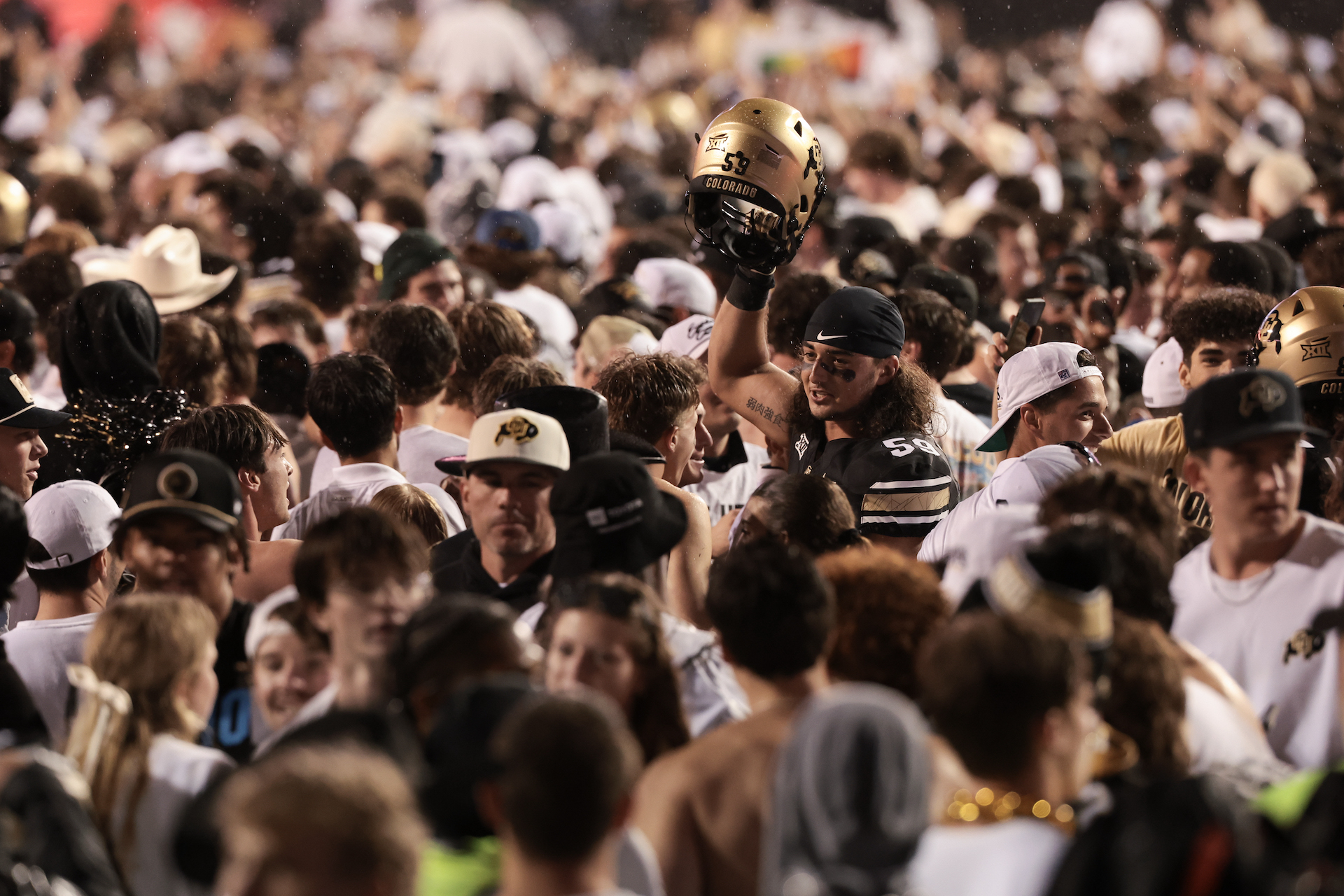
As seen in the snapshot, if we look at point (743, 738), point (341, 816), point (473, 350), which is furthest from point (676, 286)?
point (341, 816)

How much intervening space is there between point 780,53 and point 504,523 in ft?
72.3

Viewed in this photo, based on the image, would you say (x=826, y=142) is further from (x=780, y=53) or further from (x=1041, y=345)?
(x=1041, y=345)

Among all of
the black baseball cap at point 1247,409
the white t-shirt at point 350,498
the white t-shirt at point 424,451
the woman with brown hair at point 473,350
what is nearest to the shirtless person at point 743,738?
the black baseball cap at point 1247,409

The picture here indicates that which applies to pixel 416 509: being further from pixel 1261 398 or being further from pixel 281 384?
pixel 1261 398

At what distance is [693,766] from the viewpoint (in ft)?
10.3

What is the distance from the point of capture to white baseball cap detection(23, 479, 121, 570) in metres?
4.43

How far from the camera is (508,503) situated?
174 inches

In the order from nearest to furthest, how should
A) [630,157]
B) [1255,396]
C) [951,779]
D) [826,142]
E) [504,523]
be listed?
[951,779] < [1255,396] < [504,523] < [630,157] < [826,142]

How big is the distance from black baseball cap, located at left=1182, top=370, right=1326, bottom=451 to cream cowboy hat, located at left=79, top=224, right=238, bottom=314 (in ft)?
17.7

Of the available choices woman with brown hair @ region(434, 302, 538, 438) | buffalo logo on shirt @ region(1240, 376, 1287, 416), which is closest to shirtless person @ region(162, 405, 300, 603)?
woman with brown hair @ region(434, 302, 538, 438)

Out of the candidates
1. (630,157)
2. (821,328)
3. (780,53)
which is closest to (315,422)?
(821,328)

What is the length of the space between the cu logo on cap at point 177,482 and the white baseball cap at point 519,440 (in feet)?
2.65

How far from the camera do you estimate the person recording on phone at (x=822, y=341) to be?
536 centimetres

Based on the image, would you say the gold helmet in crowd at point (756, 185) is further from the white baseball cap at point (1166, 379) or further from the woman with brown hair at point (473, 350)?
the white baseball cap at point (1166, 379)
